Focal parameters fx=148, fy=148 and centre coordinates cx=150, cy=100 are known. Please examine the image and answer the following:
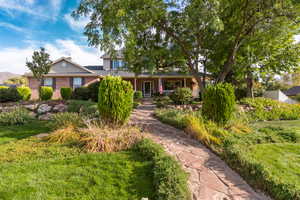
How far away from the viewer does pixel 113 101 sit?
4641 millimetres

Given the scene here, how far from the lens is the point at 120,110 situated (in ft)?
15.4

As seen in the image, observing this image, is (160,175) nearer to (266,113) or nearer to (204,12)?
(204,12)

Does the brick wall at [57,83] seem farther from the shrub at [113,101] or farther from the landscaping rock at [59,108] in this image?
the shrub at [113,101]

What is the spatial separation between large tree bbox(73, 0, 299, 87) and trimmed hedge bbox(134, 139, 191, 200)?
19.1ft

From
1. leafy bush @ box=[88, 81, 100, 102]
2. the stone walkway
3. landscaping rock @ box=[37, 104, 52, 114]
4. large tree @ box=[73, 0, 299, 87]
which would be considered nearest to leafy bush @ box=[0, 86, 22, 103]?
landscaping rock @ box=[37, 104, 52, 114]

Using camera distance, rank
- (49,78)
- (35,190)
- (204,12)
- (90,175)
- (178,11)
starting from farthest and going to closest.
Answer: (49,78) → (178,11) → (204,12) → (90,175) → (35,190)

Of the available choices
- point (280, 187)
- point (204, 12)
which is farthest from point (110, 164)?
point (204, 12)

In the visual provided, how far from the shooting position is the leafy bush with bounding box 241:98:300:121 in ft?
28.1

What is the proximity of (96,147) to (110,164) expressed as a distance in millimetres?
844

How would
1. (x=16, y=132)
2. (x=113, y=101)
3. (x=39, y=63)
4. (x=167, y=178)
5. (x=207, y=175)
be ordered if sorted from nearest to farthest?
(x=167, y=178) < (x=207, y=175) < (x=113, y=101) < (x=16, y=132) < (x=39, y=63)

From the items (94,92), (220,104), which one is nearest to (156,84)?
(94,92)

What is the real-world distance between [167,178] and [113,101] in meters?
3.03

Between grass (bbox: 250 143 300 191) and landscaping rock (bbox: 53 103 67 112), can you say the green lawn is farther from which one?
landscaping rock (bbox: 53 103 67 112)

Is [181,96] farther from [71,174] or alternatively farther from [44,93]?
[44,93]
